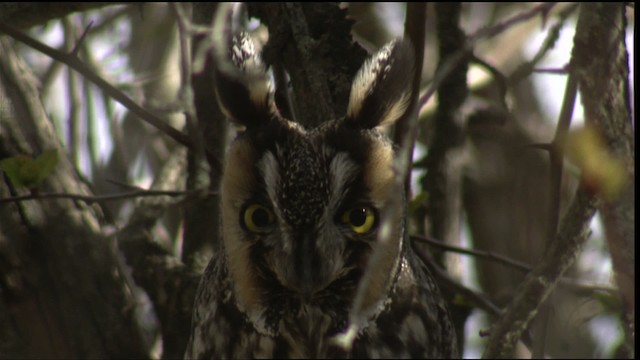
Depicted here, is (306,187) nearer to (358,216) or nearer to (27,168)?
(358,216)

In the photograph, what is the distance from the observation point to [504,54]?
4500 mm

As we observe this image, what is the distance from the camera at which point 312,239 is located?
199cm

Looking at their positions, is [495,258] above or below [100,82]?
below

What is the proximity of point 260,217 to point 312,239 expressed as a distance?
127 millimetres

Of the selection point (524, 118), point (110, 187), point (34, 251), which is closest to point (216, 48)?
point (34, 251)

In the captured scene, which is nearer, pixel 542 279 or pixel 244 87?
pixel 542 279

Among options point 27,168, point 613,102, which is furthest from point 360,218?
point 27,168

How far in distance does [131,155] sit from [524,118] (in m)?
1.51

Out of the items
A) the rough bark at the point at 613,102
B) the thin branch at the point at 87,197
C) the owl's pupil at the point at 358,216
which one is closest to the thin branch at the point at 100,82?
the thin branch at the point at 87,197

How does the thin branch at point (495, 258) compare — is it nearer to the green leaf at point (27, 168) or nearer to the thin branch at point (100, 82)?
the thin branch at point (100, 82)

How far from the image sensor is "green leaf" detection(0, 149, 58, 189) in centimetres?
243

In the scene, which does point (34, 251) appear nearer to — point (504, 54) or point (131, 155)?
point (131, 155)

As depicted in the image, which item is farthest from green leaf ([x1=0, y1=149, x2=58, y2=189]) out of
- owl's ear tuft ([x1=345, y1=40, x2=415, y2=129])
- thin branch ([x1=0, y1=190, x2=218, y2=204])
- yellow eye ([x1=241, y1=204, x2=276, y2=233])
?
owl's ear tuft ([x1=345, y1=40, x2=415, y2=129])

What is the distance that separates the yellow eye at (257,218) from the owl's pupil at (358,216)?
0.14 meters
